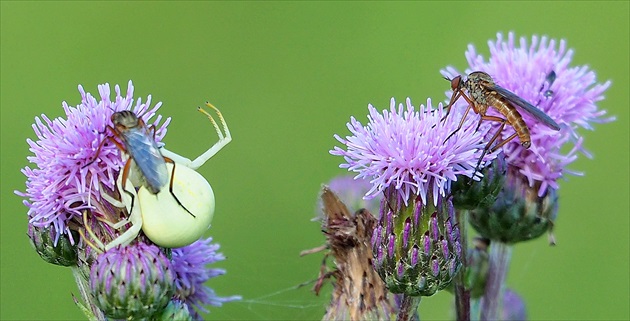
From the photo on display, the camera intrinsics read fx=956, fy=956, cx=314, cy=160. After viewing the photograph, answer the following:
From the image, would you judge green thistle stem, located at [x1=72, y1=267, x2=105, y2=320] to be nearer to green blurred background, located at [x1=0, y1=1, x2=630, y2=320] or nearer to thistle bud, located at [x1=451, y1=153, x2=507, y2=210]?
thistle bud, located at [x1=451, y1=153, x2=507, y2=210]

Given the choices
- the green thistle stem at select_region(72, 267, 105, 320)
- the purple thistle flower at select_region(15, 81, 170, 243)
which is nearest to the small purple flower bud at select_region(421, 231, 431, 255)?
the purple thistle flower at select_region(15, 81, 170, 243)

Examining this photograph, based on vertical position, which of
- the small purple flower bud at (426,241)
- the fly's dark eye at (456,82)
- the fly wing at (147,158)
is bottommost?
the small purple flower bud at (426,241)

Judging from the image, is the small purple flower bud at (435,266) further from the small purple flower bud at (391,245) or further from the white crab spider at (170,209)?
the white crab spider at (170,209)

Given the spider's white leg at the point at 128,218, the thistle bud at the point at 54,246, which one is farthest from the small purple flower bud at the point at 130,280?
the thistle bud at the point at 54,246

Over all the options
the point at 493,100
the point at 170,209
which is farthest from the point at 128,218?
the point at 493,100

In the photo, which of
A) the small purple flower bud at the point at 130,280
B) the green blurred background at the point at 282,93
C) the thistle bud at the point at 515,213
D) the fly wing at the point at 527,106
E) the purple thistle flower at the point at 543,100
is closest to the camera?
the small purple flower bud at the point at 130,280

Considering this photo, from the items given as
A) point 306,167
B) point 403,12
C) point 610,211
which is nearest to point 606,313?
point 610,211

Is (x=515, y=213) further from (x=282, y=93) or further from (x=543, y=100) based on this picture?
(x=282, y=93)
